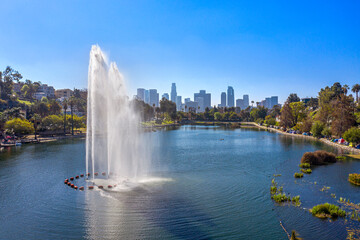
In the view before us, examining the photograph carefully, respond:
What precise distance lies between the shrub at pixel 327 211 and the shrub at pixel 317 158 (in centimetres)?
2339

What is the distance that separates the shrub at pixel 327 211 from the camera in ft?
77.0

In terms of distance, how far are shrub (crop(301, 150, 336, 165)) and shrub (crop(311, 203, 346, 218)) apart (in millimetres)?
23388

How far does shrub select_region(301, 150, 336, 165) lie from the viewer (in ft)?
152

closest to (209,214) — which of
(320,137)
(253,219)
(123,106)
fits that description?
(253,219)

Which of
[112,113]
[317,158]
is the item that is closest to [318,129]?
[317,158]

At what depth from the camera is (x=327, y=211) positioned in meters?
24.0

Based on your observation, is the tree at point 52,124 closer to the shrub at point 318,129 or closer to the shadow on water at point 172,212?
the shadow on water at point 172,212

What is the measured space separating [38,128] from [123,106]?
2512 inches

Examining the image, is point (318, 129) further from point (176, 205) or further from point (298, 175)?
point (176, 205)

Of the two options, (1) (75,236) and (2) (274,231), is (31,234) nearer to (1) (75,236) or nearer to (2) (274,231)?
(1) (75,236)

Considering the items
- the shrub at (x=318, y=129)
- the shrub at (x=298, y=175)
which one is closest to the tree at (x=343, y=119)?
the shrub at (x=318, y=129)

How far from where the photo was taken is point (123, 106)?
138 feet

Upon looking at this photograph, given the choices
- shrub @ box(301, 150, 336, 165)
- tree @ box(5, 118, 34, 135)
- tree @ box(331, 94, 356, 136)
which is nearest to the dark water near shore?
shrub @ box(301, 150, 336, 165)

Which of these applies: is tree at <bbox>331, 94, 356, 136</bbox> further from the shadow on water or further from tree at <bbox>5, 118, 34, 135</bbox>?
tree at <bbox>5, 118, 34, 135</bbox>
